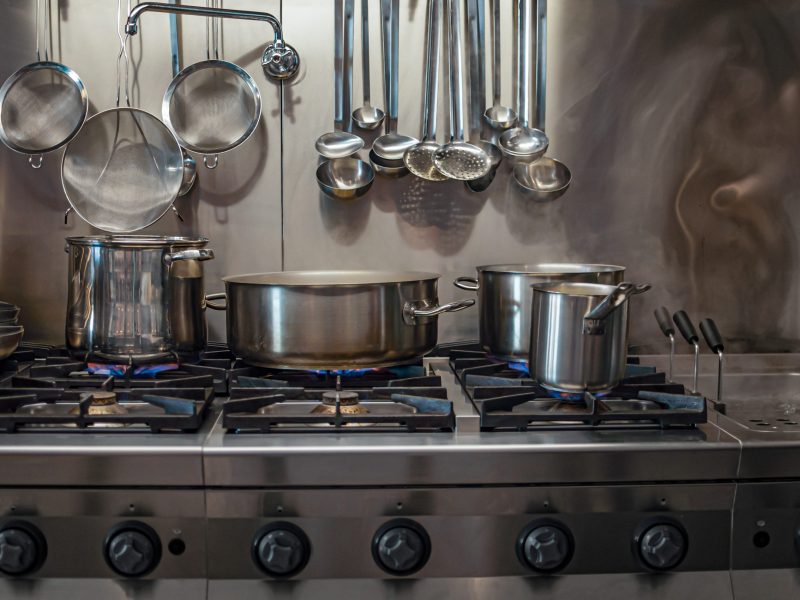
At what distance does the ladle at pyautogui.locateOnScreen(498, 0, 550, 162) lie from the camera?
4.80ft

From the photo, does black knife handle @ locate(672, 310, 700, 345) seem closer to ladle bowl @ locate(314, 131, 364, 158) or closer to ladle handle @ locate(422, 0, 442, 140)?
ladle handle @ locate(422, 0, 442, 140)

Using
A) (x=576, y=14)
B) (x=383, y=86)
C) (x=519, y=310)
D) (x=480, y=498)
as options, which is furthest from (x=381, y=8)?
(x=480, y=498)

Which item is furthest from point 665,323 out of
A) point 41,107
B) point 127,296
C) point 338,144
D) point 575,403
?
point 41,107

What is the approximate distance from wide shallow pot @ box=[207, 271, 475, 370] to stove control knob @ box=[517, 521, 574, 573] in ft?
1.13

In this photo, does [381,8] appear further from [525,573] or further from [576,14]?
[525,573]

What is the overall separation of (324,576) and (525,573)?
0.78 feet

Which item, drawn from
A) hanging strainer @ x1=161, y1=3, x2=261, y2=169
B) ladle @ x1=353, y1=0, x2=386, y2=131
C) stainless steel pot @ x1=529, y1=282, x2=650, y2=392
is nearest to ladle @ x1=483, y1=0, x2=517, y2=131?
ladle @ x1=353, y1=0, x2=386, y2=131

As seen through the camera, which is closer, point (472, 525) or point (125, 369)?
point (472, 525)

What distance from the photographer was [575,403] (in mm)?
1080

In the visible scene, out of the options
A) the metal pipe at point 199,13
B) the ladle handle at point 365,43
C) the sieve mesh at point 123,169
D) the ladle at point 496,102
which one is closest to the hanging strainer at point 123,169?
the sieve mesh at point 123,169

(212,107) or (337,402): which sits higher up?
(212,107)

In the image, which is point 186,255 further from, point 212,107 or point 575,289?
point 575,289

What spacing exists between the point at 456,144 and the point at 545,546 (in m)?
0.79

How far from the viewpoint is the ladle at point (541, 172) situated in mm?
1483
